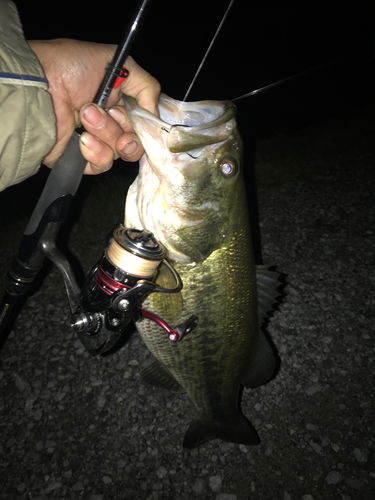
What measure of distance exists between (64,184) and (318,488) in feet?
7.99

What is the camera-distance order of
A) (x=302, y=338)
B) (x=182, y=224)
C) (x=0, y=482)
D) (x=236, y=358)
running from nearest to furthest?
(x=182, y=224) → (x=236, y=358) → (x=0, y=482) → (x=302, y=338)

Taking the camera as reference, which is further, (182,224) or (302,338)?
(302,338)

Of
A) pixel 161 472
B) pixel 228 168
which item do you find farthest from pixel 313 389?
pixel 228 168

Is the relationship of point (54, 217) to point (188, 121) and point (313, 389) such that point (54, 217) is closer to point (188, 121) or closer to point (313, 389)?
point (188, 121)

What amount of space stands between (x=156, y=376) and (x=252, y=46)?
17.7m

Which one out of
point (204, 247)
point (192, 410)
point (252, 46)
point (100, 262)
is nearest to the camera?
point (100, 262)

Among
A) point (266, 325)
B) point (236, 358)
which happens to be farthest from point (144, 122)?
point (266, 325)

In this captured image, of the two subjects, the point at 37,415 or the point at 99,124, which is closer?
the point at 99,124

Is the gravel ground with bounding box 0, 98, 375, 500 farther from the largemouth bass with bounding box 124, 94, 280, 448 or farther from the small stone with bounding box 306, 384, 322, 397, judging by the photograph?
the largemouth bass with bounding box 124, 94, 280, 448

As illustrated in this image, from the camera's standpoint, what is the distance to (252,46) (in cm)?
1592

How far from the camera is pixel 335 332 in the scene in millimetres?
2951

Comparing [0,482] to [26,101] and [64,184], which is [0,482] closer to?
[64,184]

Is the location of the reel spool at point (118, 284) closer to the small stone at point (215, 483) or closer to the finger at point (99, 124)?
the finger at point (99, 124)

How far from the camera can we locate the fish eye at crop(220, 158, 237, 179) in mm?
1578
